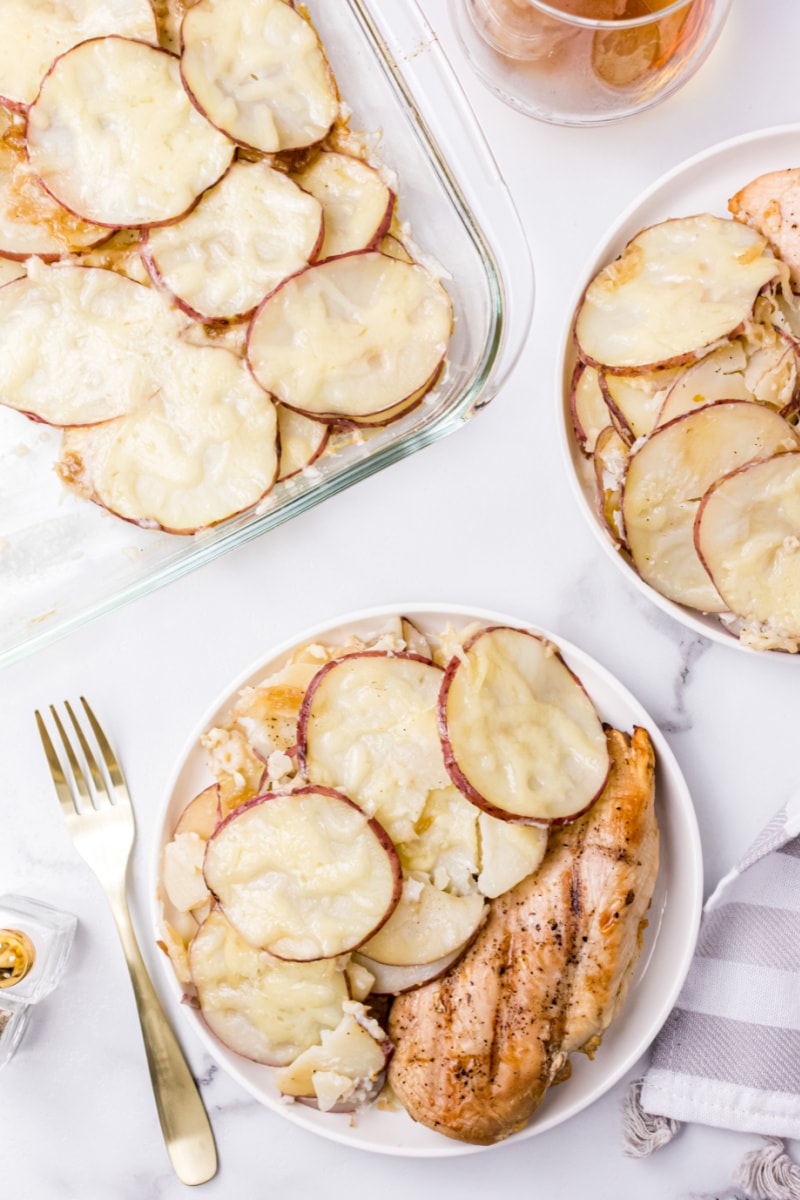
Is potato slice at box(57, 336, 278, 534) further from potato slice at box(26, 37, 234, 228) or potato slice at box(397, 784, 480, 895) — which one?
potato slice at box(397, 784, 480, 895)

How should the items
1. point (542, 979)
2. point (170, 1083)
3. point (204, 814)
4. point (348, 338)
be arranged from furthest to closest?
point (170, 1083) → point (204, 814) → point (542, 979) → point (348, 338)

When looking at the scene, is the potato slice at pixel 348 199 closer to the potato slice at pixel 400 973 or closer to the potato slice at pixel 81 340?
the potato slice at pixel 81 340

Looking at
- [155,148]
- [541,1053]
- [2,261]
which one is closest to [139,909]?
[541,1053]

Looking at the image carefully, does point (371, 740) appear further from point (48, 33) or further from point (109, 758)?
point (48, 33)

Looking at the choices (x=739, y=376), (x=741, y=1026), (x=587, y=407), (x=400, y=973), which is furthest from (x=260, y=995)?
(x=739, y=376)

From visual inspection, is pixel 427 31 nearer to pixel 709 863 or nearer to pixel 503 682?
pixel 503 682

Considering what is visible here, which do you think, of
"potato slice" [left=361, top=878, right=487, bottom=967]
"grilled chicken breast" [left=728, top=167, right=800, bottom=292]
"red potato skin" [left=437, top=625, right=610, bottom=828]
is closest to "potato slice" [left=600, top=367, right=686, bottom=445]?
"grilled chicken breast" [left=728, top=167, right=800, bottom=292]
